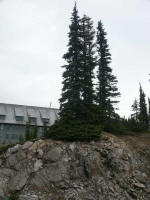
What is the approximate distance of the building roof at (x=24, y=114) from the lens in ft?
171

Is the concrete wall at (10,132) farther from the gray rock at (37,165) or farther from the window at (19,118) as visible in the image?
the gray rock at (37,165)

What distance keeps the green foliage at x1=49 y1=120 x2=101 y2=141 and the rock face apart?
0.65 metres

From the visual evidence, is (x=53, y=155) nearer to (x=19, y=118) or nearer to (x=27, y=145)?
(x=27, y=145)

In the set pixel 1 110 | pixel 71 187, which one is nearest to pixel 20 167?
pixel 71 187

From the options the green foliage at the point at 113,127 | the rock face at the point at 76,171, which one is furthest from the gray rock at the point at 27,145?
the green foliage at the point at 113,127

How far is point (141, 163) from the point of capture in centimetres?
2536

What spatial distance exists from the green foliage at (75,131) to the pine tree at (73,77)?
4.83ft

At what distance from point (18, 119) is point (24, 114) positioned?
211cm

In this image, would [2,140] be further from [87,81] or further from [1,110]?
[87,81]

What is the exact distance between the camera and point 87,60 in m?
33.5

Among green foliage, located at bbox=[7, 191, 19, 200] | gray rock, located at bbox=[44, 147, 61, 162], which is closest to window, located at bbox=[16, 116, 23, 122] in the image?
gray rock, located at bbox=[44, 147, 61, 162]

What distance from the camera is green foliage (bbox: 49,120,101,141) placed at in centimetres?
2638

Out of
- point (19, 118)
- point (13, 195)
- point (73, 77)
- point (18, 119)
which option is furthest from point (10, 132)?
point (13, 195)

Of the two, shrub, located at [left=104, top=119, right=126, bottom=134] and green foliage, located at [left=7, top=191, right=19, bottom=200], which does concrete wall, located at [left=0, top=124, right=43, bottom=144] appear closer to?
shrub, located at [left=104, top=119, right=126, bottom=134]
